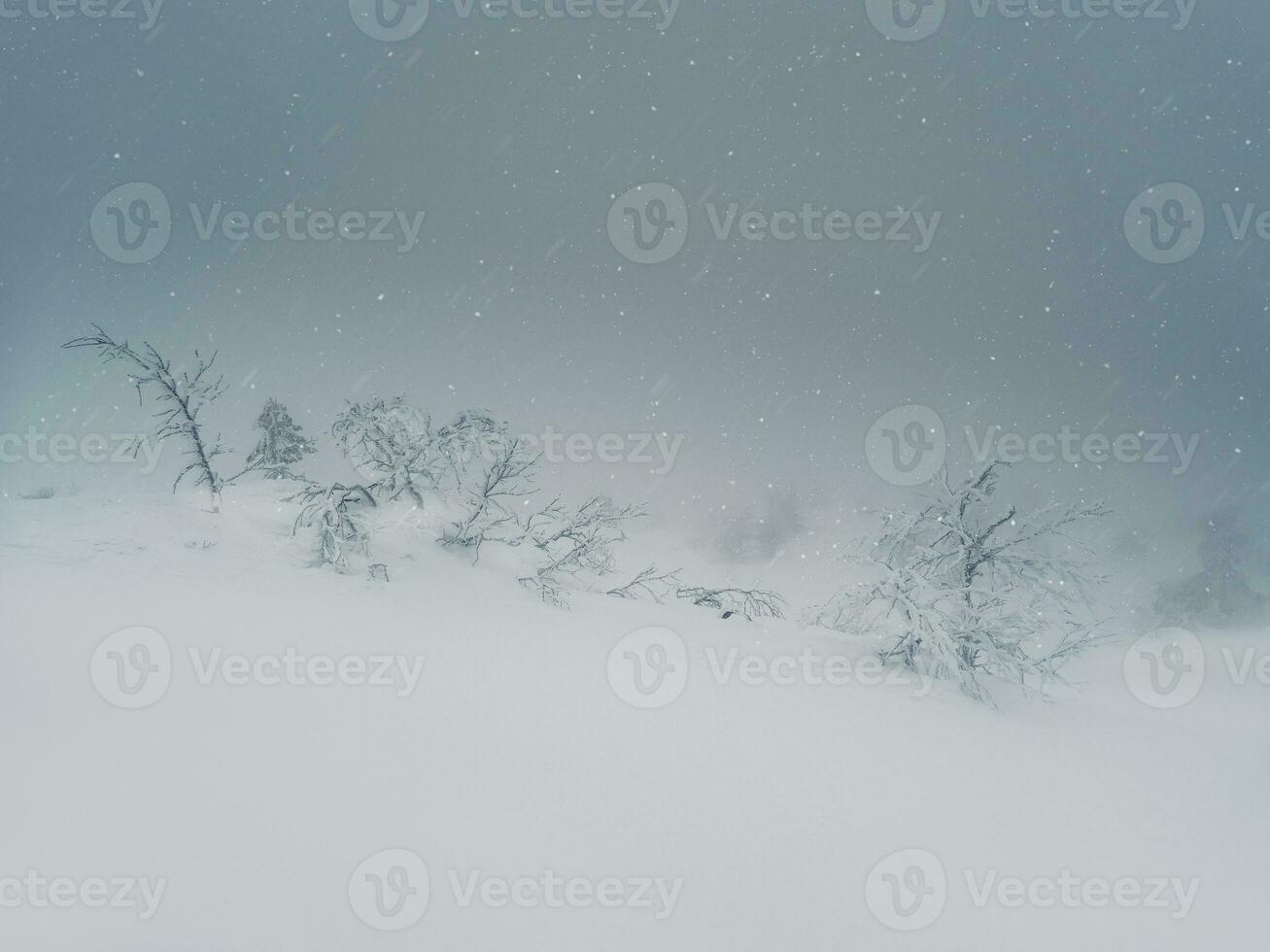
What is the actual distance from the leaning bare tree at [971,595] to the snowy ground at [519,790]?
0.75 metres

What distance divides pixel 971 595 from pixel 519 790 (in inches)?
321

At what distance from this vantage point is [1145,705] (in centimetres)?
965

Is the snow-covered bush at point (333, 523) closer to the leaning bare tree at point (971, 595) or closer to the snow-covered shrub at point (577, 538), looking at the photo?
the snow-covered shrub at point (577, 538)

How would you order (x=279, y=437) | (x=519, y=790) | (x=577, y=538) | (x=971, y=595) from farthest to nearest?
(x=279, y=437) → (x=577, y=538) → (x=971, y=595) → (x=519, y=790)

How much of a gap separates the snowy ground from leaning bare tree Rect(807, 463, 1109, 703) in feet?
2.46

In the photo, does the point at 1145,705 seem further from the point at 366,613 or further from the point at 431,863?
the point at 366,613

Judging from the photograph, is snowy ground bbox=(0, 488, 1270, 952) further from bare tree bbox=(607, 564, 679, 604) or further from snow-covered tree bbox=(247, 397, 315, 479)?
snow-covered tree bbox=(247, 397, 315, 479)

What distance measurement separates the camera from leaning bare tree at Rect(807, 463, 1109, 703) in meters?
8.91

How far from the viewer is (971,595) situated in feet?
30.6

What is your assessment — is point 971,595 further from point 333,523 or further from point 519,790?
point 333,523

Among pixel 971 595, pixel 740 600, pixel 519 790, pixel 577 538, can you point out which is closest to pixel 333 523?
pixel 577 538

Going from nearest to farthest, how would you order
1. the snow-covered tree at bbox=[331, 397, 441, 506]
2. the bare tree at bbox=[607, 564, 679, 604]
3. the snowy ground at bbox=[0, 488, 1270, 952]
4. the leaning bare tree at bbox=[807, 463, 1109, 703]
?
the snowy ground at bbox=[0, 488, 1270, 952]
the leaning bare tree at bbox=[807, 463, 1109, 703]
the bare tree at bbox=[607, 564, 679, 604]
the snow-covered tree at bbox=[331, 397, 441, 506]

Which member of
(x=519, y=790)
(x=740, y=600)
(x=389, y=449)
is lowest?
(x=519, y=790)

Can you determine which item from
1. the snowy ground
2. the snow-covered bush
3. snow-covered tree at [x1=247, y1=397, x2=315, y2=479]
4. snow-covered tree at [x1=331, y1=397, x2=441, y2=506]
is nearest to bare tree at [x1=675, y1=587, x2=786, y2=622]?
the snowy ground
